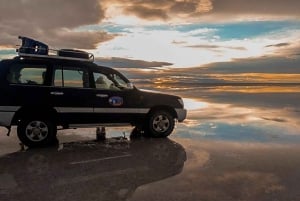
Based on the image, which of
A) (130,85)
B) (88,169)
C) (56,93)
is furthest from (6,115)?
(130,85)

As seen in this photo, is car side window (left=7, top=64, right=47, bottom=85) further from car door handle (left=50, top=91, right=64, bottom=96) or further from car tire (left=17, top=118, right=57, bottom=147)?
car tire (left=17, top=118, right=57, bottom=147)

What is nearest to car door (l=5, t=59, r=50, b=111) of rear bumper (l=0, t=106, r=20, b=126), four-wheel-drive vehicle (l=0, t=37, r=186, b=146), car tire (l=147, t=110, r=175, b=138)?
four-wheel-drive vehicle (l=0, t=37, r=186, b=146)

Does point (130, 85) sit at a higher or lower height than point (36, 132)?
higher

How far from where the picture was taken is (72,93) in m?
10.1

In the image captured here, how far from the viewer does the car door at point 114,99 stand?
10.4 m

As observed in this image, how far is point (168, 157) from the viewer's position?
8602 mm

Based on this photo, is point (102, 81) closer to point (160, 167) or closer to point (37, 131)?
point (37, 131)

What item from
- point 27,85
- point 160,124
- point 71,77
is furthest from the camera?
point 160,124

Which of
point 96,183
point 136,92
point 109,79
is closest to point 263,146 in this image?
point 136,92

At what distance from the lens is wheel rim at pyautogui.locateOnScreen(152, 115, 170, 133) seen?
36.5 feet

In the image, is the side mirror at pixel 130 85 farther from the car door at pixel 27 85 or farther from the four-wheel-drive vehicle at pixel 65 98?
the car door at pixel 27 85

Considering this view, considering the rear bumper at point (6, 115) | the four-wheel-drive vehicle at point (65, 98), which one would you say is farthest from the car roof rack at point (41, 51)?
the rear bumper at point (6, 115)

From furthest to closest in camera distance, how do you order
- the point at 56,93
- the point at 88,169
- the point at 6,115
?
the point at 56,93 < the point at 6,115 < the point at 88,169

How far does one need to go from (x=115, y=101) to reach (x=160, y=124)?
1456 millimetres
